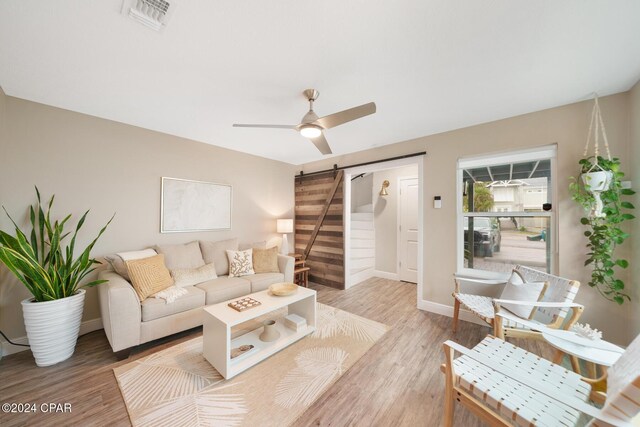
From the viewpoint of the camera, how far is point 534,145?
2.46 meters

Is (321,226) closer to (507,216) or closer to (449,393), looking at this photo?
(507,216)

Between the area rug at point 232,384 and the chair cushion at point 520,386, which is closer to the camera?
the chair cushion at point 520,386

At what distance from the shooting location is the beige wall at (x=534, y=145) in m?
2.10

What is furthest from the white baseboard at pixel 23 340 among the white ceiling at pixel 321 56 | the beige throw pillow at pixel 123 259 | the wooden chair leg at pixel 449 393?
the wooden chair leg at pixel 449 393

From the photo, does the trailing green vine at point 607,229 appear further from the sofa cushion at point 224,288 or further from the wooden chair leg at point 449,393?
the sofa cushion at point 224,288

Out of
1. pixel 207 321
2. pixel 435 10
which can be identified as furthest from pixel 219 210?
pixel 435 10

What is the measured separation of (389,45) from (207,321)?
2601mm

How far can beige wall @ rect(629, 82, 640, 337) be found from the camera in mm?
1926

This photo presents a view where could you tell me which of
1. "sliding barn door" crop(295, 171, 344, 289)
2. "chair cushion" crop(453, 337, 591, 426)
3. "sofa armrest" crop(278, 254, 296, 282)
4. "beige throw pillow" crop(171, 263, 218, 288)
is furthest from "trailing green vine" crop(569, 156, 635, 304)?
"beige throw pillow" crop(171, 263, 218, 288)

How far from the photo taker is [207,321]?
195 centimetres

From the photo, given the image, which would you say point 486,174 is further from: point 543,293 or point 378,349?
point 378,349

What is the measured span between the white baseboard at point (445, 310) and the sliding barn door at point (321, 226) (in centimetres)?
139

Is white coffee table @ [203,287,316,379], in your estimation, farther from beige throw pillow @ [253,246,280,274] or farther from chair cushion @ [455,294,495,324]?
chair cushion @ [455,294,495,324]

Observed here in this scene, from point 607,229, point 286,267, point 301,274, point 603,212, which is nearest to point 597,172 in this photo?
point 603,212
